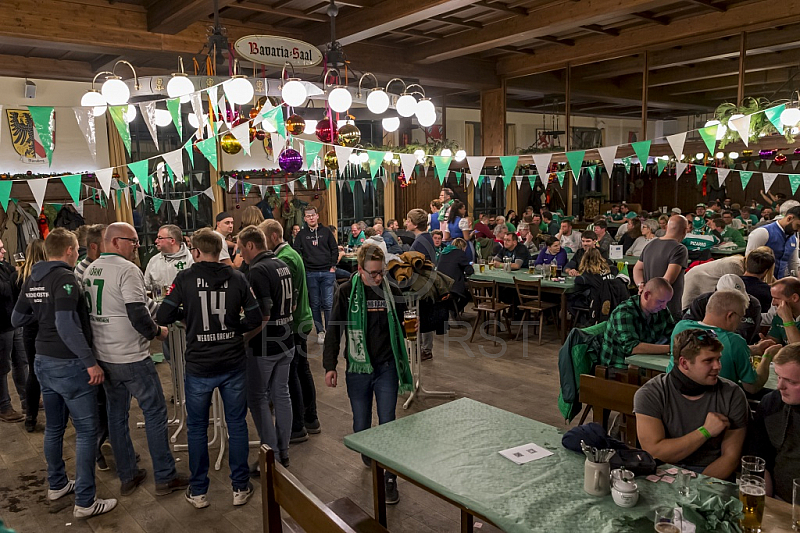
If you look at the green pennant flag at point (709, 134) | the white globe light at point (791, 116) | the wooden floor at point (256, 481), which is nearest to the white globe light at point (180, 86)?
the wooden floor at point (256, 481)

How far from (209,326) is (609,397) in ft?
7.11

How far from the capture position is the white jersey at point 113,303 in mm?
3377

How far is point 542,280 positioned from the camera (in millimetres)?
7027

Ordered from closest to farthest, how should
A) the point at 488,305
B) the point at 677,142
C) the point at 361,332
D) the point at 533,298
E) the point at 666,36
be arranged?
the point at 361,332 < the point at 677,142 < the point at 533,298 < the point at 488,305 < the point at 666,36

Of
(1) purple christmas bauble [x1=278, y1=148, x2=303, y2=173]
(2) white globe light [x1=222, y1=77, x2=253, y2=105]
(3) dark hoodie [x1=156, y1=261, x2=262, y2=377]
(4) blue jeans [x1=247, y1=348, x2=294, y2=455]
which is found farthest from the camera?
(1) purple christmas bauble [x1=278, y1=148, x2=303, y2=173]

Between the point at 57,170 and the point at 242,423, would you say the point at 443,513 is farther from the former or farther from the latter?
the point at 57,170

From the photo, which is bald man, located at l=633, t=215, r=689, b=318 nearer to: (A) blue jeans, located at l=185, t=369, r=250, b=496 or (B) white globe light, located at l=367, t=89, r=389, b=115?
(B) white globe light, located at l=367, t=89, r=389, b=115

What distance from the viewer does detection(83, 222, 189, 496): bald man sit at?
338cm

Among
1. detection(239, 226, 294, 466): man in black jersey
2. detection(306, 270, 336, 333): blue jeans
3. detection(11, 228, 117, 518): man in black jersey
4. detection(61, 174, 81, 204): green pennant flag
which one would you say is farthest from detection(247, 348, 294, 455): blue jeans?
detection(61, 174, 81, 204): green pennant flag

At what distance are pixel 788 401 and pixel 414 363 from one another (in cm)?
378

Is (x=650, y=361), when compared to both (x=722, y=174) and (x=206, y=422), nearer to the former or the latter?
(x=206, y=422)

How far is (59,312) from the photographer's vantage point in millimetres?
3275

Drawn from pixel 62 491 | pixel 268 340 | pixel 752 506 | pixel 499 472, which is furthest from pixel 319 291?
pixel 752 506

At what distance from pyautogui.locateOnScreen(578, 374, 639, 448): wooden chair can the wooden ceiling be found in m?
4.10
